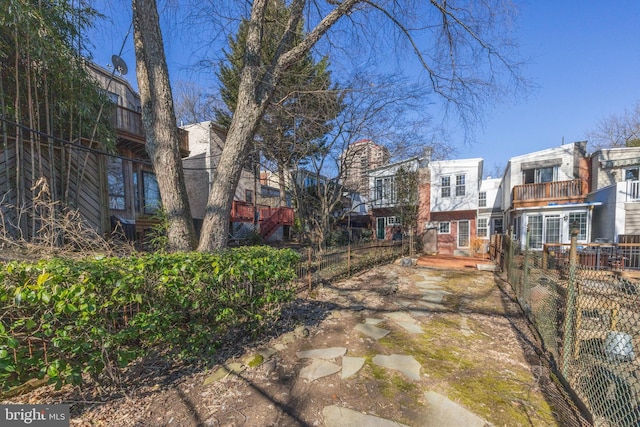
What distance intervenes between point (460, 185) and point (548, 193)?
4537 millimetres

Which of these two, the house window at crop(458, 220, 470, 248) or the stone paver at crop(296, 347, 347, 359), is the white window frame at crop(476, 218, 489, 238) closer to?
the house window at crop(458, 220, 470, 248)

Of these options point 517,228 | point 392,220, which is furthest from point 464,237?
point 392,220

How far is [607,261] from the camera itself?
9578 mm

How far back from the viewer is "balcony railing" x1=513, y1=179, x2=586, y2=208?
1353cm

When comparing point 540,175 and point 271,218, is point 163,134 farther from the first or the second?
Result: point 540,175

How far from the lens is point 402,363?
3088mm

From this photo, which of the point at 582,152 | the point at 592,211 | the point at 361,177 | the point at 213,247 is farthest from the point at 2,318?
the point at 582,152

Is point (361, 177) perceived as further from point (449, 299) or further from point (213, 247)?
point (213, 247)

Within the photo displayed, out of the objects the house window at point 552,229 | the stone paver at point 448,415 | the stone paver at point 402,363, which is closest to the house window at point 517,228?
the house window at point 552,229

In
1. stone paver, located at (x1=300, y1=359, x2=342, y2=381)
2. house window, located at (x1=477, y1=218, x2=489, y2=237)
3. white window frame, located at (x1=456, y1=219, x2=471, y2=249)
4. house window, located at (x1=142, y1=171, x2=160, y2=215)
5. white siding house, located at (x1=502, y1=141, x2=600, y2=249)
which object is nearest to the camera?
stone paver, located at (x1=300, y1=359, x2=342, y2=381)

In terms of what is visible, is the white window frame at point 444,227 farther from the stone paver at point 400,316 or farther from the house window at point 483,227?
the stone paver at point 400,316

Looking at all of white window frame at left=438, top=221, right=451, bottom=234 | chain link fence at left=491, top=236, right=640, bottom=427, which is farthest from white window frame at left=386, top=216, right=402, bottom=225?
chain link fence at left=491, top=236, right=640, bottom=427

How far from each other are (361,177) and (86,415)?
10.6m

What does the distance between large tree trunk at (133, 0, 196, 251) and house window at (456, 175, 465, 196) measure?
56.9ft
